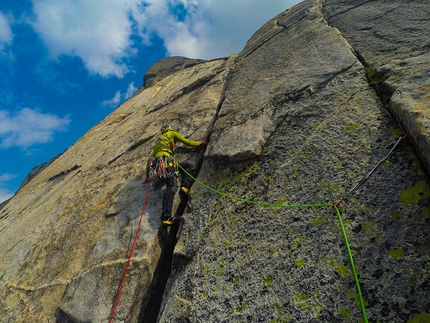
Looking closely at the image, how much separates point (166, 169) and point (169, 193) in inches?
25.7

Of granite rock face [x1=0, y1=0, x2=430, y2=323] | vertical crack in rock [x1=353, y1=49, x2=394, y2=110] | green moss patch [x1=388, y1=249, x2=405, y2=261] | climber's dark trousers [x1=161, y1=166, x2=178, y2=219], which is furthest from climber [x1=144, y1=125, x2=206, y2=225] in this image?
vertical crack in rock [x1=353, y1=49, x2=394, y2=110]

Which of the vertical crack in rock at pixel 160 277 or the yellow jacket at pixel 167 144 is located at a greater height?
the yellow jacket at pixel 167 144

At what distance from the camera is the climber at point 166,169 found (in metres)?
5.70

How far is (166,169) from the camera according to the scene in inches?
247

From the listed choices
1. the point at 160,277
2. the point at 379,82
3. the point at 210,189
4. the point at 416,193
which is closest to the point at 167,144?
the point at 210,189

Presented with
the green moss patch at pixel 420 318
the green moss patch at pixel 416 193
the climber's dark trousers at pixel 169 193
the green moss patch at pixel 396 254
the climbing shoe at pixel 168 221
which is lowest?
the green moss patch at pixel 420 318

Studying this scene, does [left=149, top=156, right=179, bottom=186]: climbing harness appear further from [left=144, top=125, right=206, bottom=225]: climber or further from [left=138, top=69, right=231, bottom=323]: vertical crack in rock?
[left=138, top=69, right=231, bottom=323]: vertical crack in rock

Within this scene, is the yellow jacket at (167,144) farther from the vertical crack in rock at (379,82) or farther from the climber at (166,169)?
the vertical crack in rock at (379,82)

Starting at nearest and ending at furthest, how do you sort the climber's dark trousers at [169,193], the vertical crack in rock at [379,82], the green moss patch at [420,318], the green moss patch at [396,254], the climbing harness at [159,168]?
the green moss patch at [420,318] → the green moss patch at [396,254] → the vertical crack in rock at [379,82] → the climber's dark trousers at [169,193] → the climbing harness at [159,168]

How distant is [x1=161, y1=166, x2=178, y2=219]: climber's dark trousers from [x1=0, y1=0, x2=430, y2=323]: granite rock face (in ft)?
0.90

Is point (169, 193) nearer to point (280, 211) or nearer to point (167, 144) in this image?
point (167, 144)

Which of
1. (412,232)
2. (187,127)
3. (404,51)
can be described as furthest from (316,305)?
(187,127)

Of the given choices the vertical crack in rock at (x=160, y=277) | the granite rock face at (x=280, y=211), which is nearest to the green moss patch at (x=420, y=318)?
the granite rock face at (x=280, y=211)

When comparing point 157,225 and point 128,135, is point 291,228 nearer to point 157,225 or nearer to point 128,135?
point 157,225
